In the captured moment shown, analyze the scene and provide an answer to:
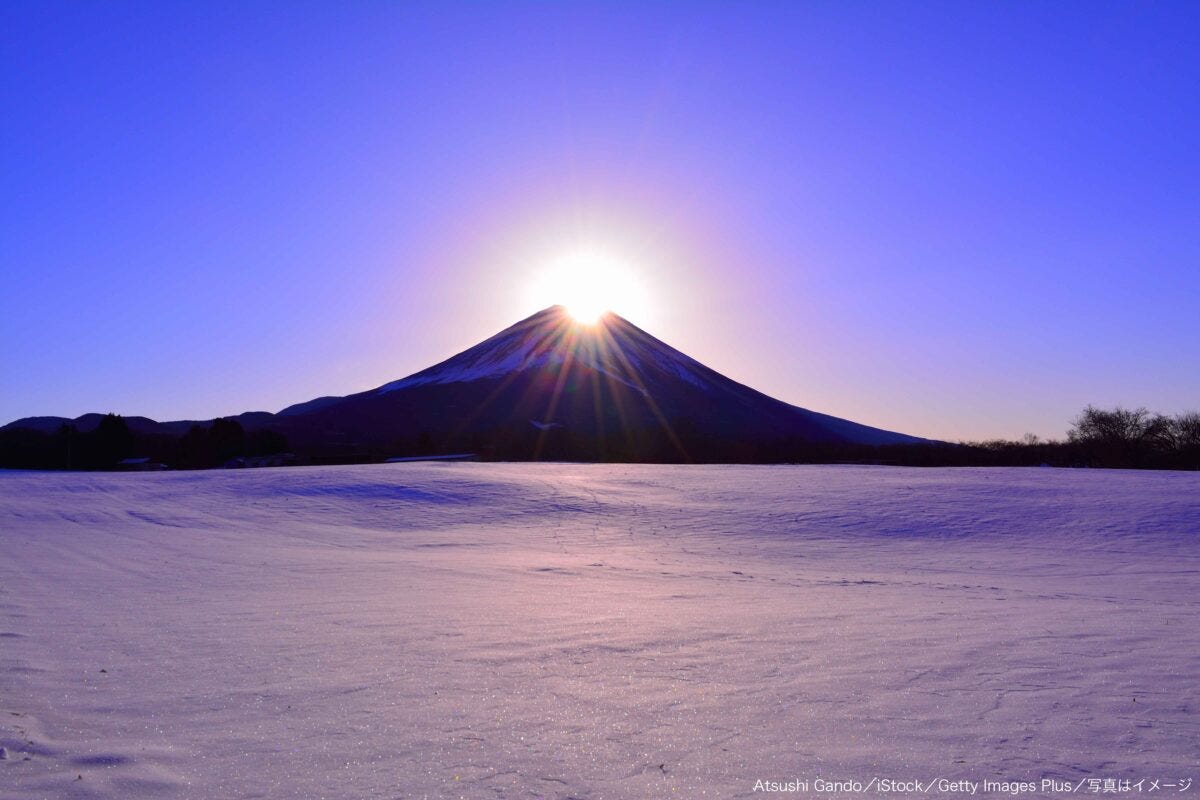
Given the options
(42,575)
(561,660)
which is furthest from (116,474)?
(561,660)

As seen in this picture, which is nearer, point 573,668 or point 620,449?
point 573,668

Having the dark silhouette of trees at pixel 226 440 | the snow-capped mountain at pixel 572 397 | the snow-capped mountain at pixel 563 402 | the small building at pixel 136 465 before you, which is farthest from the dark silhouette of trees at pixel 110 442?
the snow-capped mountain at pixel 572 397

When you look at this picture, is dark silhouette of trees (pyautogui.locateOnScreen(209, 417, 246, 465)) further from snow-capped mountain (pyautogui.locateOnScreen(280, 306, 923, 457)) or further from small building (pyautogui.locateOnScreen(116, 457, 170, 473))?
snow-capped mountain (pyautogui.locateOnScreen(280, 306, 923, 457))

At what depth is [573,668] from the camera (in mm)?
7512

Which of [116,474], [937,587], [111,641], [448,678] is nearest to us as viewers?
[448,678]

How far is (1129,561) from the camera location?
1866 cm

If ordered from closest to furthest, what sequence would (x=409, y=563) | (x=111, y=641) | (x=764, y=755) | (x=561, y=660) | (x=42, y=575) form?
(x=764, y=755) < (x=561, y=660) < (x=111, y=641) < (x=42, y=575) < (x=409, y=563)

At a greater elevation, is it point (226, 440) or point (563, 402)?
point (563, 402)

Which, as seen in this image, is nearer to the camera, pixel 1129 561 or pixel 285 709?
pixel 285 709

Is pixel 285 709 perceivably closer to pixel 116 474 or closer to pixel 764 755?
pixel 764 755

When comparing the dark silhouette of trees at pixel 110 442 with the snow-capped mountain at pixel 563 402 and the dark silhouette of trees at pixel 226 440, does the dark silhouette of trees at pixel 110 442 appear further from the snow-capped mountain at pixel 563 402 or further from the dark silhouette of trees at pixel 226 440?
the snow-capped mountain at pixel 563 402

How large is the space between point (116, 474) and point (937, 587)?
3770 centimetres

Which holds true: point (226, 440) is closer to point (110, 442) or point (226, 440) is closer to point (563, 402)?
point (110, 442)

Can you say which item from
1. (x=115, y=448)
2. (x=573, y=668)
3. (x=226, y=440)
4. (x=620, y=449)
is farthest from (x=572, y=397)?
(x=573, y=668)
